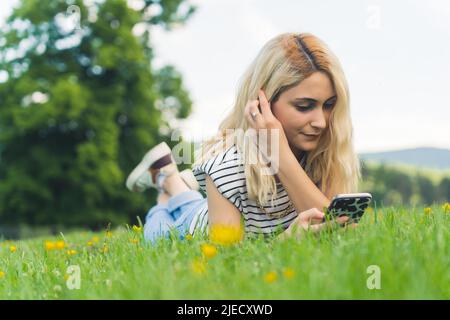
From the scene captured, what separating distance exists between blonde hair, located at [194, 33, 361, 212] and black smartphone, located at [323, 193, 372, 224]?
0.63 metres

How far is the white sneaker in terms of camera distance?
5844 mm

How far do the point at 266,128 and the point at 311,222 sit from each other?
63 cm

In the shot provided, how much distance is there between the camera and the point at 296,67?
11.6 ft

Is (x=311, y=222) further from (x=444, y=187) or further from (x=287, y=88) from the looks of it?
(x=444, y=187)

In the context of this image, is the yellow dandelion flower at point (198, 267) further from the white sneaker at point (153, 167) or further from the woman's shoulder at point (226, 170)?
the white sneaker at point (153, 167)

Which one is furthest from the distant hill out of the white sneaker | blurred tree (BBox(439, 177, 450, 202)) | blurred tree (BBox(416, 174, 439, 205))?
blurred tree (BBox(416, 174, 439, 205))

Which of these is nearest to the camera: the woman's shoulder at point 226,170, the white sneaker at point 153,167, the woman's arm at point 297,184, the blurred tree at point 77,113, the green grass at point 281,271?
the green grass at point 281,271

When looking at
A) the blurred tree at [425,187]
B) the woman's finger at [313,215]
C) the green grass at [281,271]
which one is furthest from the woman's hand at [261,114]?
the blurred tree at [425,187]

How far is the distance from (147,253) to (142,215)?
20465mm

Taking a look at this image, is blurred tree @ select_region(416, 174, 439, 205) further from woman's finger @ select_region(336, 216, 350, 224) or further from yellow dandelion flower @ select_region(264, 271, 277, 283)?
yellow dandelion flower @ select_region(264, 271, 277, 283)

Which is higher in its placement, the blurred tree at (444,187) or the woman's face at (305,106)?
the woman's face at (305,106)

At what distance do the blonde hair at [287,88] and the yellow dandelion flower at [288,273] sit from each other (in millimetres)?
1327

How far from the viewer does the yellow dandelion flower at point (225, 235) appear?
303 cm

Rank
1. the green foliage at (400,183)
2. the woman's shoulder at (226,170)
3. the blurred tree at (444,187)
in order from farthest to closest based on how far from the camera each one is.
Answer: the green foliage at (400,183)
the blurred tree at (444,187)
the woman's shoulder at (226,170)
